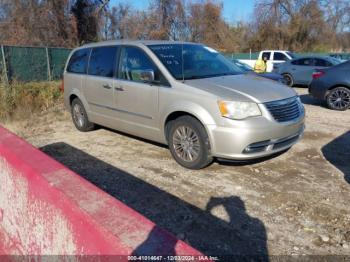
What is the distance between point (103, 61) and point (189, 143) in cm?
252

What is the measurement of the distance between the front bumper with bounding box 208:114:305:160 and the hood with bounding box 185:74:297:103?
0.32 m

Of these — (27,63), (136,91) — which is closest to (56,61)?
(27,63)

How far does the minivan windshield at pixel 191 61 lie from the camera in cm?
507

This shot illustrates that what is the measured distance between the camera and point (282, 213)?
3.64 metres

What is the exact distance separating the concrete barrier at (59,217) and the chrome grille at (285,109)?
113 inches

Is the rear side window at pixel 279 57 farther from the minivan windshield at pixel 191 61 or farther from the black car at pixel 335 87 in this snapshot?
the minivan windshield at pixel 191 61

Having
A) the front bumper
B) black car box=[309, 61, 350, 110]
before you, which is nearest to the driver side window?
the front bumper

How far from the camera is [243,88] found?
15.1 ft

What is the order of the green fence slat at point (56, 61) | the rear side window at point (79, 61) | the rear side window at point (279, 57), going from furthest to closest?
the rear side window at point (279, 57) < the green fence slat at point (56, 61) < the rear side window at point (79, 61)

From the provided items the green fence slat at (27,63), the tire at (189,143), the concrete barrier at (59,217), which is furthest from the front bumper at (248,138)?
the green fence slat at (27,63)

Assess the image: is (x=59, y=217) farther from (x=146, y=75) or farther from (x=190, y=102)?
(x=146, y=75)

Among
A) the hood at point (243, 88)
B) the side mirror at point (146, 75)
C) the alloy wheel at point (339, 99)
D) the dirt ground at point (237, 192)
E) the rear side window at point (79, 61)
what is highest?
the rear side window at point (79, 61)

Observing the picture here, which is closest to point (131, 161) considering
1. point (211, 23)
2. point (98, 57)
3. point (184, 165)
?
point (184, 165)

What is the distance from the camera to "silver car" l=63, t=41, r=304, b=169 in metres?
4.31
